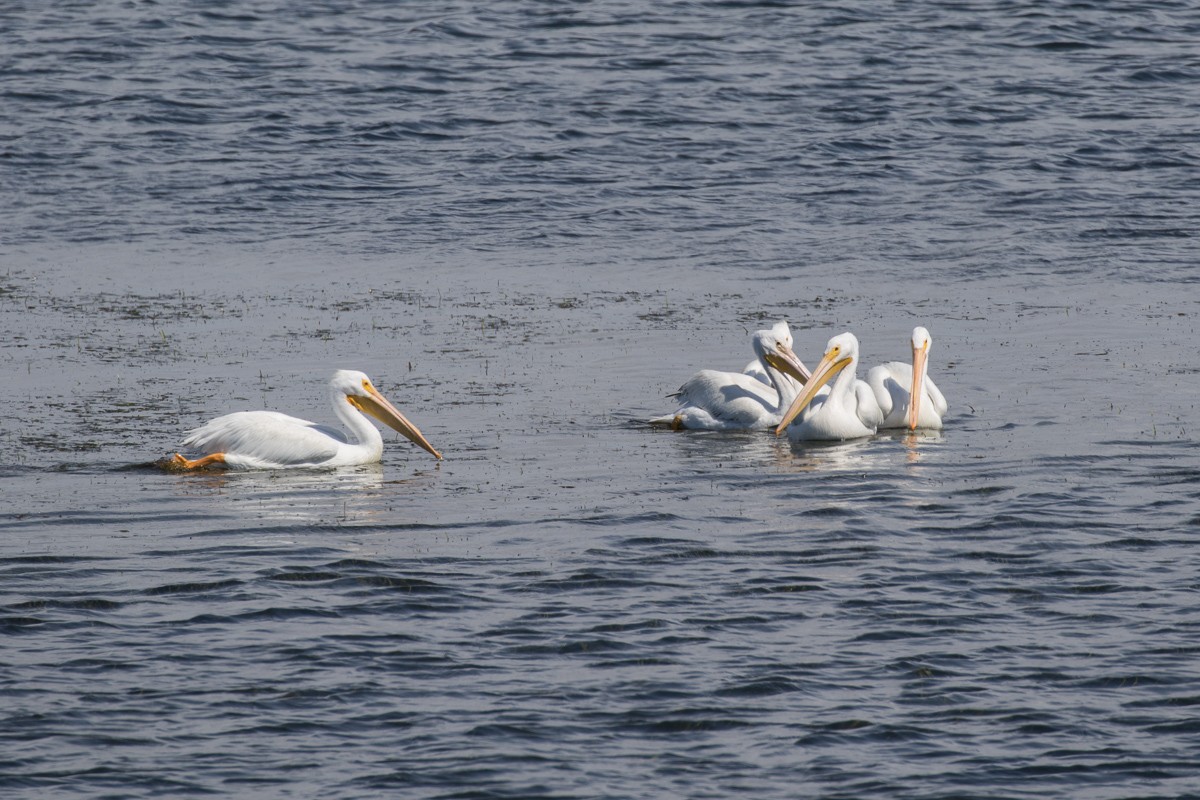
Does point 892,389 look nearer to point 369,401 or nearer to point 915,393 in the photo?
point 915,393

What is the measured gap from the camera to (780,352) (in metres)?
12.6

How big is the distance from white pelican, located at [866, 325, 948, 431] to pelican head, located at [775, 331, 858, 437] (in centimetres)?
20

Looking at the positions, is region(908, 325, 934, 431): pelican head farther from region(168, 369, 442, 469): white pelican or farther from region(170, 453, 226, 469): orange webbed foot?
region(170, 453, 226, 469): orange webbed foot

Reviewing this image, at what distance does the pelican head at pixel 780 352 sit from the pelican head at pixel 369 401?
2.70 metres

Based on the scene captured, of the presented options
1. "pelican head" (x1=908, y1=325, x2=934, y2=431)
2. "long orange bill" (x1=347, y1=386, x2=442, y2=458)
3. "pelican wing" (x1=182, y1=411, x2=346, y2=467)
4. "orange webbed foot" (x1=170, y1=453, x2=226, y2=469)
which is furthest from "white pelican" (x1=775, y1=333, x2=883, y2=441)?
"orange webbed foot" (x1=170, y1=453, x2=226, y2=469)

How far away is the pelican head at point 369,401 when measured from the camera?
11172 mm

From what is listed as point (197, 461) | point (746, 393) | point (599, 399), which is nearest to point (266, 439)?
point (197, 461)

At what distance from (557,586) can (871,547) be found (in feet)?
5.44

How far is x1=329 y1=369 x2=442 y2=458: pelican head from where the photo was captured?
1117 centimetres

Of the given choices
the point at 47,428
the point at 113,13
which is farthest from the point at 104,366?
the point at 113,13

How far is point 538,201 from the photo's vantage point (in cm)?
1948

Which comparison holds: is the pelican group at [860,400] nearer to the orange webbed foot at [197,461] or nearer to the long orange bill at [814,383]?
the long orange bill at [814,383]

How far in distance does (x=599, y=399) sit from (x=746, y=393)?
101 centimetres

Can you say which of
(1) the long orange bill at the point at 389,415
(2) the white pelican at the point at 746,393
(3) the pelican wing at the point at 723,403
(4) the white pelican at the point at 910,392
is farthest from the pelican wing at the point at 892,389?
(1) the long orange bill at the point at 389,415
